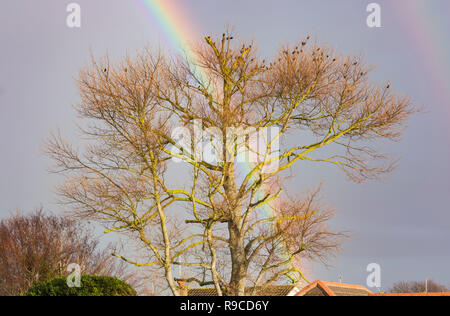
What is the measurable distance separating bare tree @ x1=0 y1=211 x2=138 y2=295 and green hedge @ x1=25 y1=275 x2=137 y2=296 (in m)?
14.9

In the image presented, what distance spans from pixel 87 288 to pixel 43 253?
19.9 m

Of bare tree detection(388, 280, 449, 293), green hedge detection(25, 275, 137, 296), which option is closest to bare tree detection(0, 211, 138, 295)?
green hedge detection(25, 275, 137, 296)

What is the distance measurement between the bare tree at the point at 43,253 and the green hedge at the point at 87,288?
585 inches

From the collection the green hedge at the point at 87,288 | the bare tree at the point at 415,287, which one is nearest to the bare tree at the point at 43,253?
the green hedge at the point at 87,288

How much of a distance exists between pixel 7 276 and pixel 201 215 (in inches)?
797

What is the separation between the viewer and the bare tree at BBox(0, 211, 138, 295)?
31781mm

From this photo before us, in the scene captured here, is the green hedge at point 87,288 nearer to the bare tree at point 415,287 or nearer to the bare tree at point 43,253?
the bare tree at point 43,253

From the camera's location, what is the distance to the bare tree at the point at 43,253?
31.8 meters

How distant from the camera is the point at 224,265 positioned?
1755 centimetres

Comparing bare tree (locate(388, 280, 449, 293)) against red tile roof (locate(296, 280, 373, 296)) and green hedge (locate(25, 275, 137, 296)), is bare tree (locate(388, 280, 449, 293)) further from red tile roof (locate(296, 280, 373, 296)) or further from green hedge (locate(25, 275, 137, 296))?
green hedge (locate(25, 275, 137, 296))

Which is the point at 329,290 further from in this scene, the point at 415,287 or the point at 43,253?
the point at 415,287

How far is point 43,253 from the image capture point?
33.5 metres

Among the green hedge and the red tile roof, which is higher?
the green hedge
